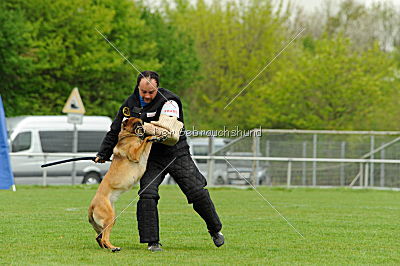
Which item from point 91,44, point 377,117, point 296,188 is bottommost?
point 296,188

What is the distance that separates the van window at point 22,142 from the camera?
2353cm

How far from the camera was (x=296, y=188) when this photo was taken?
2219cm

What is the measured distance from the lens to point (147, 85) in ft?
25.4

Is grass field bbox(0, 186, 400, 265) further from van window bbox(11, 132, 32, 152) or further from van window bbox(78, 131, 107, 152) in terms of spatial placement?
van window bbox(78, 131, 107, 152)

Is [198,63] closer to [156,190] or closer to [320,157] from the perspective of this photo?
[320,157]

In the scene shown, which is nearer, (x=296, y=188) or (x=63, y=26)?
(x=296, y=188)

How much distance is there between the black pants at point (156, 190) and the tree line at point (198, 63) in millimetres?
18396

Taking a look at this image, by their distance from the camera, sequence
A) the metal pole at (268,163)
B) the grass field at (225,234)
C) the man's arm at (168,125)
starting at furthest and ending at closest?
the metal pole at (268,163)
the man's arm at (168,125)
the grass field at (225,234)

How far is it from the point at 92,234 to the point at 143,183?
1.57 metres

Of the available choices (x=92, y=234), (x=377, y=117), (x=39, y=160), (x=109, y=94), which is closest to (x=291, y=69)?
(x=377, y=117)

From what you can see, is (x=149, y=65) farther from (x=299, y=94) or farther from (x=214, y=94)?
(x=299, y=94)

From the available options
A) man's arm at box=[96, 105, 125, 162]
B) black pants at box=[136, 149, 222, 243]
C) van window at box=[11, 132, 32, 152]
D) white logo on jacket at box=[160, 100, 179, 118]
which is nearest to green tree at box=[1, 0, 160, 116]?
van window at box=[11, 132, 32, 152]

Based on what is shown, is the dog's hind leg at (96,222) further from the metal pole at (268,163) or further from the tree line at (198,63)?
the tree line at (198,63)

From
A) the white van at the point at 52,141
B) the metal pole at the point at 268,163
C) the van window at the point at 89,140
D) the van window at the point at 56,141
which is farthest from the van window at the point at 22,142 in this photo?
the metal pole at the point at 268,163
